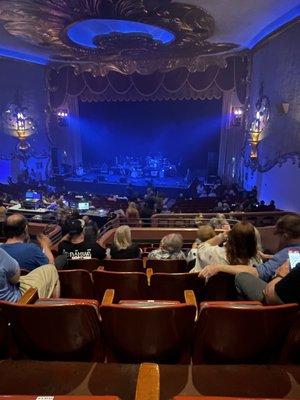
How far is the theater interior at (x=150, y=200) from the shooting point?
5.65 feet

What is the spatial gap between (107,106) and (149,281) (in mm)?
13604

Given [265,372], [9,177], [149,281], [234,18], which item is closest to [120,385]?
[265,372]

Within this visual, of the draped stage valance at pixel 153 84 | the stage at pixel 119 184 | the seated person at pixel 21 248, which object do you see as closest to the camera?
the seated person at pixel 21 248

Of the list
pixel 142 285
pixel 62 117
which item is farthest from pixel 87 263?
pixel 62 117

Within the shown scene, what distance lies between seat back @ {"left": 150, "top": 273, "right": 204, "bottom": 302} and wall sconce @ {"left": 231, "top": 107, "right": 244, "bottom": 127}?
1035 cm

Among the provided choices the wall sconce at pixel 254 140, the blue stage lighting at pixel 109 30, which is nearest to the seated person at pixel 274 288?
the blue stage lighting at pixel 109 30

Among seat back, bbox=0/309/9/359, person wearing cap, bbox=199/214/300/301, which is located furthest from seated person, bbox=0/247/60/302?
person wearing cap, bbox=199/214/300/301

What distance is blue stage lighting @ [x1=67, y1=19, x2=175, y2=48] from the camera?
842cm

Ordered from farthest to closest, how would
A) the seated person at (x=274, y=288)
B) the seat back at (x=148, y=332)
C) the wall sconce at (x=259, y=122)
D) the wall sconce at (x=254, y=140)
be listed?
the wall sconce at (x=254, y=140), the wall sconce at (x=259, y=122), the seated person at (x=274, y=288), the seat back at (x=148, y=332)

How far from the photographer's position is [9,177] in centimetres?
1324

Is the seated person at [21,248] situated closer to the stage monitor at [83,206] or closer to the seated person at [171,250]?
the seated person at [171,250]

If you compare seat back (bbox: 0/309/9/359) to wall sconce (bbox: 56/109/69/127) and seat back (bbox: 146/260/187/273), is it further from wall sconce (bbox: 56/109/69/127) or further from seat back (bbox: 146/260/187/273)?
wall sconce (bbox: 56/109/69/127)

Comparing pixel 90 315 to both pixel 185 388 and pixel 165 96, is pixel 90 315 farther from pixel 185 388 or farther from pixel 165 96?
pixel 165 96

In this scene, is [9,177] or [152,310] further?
[9,177]
